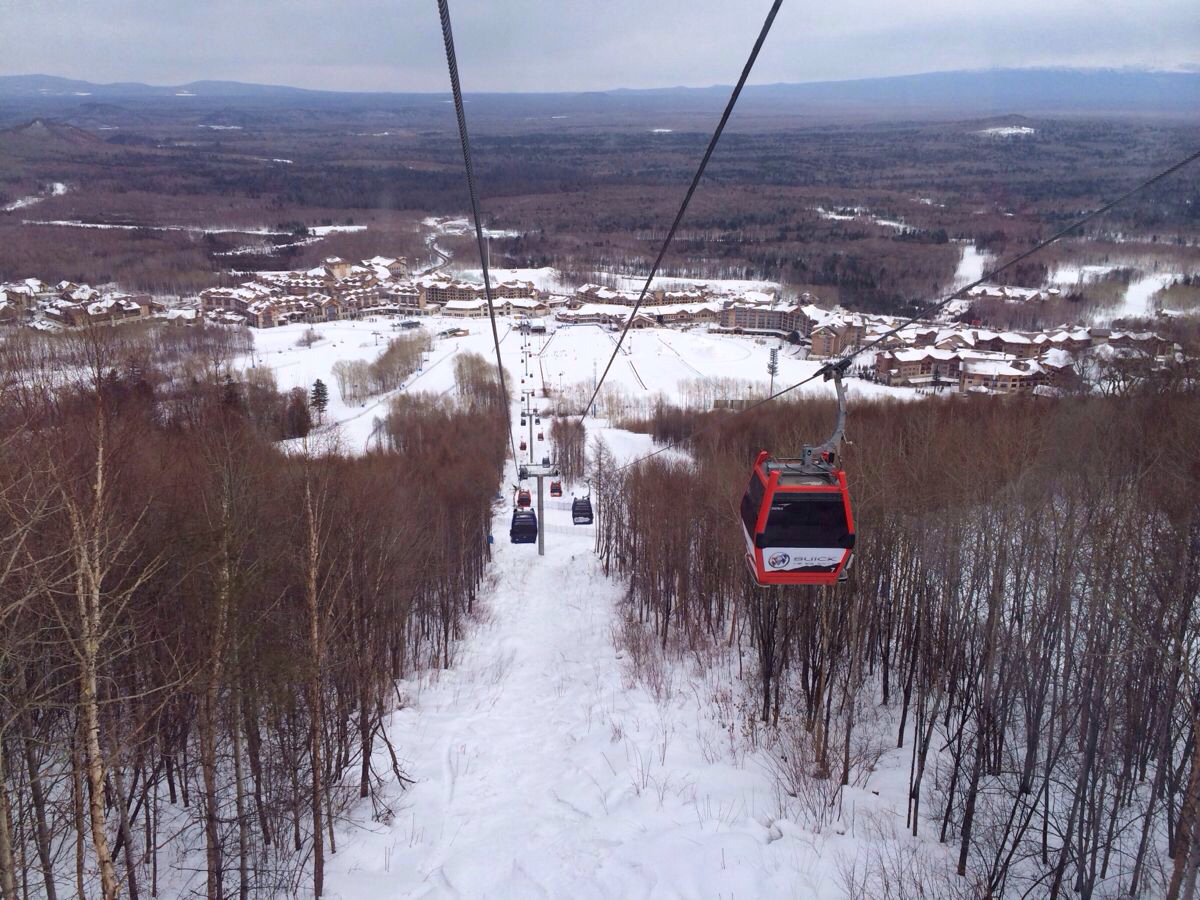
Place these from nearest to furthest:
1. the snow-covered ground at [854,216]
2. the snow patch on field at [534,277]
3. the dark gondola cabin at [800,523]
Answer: the dark gondola cabin at [800,523] < the snow patch on field at [534,277] < the snow-covered ground at [854,216]

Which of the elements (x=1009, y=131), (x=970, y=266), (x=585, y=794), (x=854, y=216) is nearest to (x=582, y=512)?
(x=585, y=794)

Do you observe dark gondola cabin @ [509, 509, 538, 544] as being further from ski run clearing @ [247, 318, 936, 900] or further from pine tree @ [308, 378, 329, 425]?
pine tree @ [308, 378, 329, 425]

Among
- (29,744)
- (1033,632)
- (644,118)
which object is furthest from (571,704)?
(644,118)

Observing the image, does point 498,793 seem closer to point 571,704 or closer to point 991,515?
point 571,704

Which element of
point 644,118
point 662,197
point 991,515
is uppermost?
point 644,118

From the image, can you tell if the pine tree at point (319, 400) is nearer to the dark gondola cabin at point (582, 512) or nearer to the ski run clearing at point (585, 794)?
the dark gondola cabin at point (582, 512)

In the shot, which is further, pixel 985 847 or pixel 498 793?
pixel 498 793

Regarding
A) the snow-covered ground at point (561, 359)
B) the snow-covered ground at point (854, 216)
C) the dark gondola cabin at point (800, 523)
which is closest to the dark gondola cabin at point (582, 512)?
the dark gondola cabin at point (800, 523)
